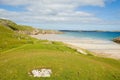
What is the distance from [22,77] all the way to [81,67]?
27.4 feet

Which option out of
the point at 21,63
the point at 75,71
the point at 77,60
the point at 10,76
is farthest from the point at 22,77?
the point at 77,60

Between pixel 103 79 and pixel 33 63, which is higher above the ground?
pixel 33 63

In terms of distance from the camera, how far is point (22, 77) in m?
27.0

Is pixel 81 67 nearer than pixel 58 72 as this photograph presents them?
No

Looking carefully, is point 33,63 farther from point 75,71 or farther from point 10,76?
point 75,71

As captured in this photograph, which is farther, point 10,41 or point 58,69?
point 10,41

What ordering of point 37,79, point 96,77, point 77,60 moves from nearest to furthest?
point 37,79, point 96,77, point 77,60

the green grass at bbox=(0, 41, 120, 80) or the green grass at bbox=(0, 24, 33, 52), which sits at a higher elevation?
the green grass at bbox=(0, 41, 120, 80)

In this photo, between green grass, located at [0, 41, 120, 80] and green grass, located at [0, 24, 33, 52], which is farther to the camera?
green grass, located at [0, 24, 33, 52]

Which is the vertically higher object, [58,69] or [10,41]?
[58,69]

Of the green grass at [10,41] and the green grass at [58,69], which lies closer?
the green grass at [58,69]

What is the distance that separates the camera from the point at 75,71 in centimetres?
2891

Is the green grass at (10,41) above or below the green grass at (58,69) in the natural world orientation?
below

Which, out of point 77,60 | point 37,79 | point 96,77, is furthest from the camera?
point 77,60
